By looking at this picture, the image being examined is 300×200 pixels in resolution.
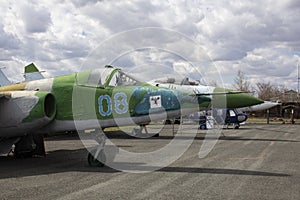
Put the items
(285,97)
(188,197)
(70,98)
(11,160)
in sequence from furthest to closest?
1. (285,97)
2. (11,160)
3. (70,98)
4. (188,197)

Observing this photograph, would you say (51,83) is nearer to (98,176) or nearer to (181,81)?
(98,176)

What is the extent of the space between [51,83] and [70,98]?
95 centimetres

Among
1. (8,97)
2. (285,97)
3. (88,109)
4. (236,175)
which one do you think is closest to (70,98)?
(88,109)

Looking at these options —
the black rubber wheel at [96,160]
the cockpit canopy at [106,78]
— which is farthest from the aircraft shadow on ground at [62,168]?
the cockpit canopy at [106,78]

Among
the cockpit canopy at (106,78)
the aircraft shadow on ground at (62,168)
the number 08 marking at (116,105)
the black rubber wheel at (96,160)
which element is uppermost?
the cockpit canopy at (106,78)

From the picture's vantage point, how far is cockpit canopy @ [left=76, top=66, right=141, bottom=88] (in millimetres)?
10250

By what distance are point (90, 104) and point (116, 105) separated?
0.77 meters

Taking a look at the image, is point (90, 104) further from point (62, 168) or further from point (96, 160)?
point (62, 168)

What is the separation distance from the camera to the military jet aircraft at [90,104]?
384 inches

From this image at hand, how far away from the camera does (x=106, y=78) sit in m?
10.3

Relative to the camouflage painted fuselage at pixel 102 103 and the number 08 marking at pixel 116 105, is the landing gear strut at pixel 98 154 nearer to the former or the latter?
the camouflage painted fuselage at pixel 102 103

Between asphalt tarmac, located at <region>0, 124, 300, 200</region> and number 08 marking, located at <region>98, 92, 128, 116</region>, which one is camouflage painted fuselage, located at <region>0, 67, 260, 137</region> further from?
asphalt tarmac, located at <region>0, 124, 300, 200</region>

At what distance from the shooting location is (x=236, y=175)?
878 centimetres

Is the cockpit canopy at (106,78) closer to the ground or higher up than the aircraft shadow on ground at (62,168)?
higher up
